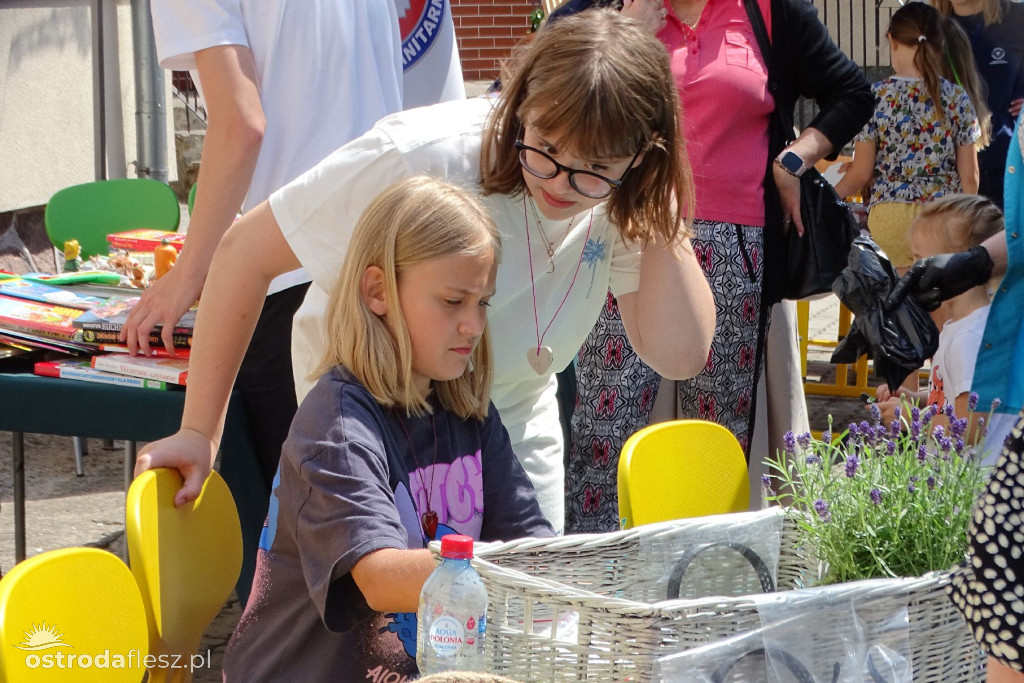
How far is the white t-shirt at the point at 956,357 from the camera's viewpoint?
272 cm

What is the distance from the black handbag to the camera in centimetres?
304

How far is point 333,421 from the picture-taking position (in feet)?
5.10

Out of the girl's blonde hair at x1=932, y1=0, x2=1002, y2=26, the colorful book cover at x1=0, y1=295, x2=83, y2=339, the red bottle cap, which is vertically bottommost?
the red bottle cap

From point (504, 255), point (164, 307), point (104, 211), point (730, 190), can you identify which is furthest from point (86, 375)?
point (104, 211)

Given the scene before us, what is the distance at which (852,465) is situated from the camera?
137 cm

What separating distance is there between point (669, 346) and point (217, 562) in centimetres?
88

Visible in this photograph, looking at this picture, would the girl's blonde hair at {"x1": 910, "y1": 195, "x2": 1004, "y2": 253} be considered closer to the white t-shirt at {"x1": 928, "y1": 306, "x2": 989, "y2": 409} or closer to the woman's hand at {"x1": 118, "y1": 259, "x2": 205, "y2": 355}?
the white t-shirt at {"x1": 928, "y1": 306, "x2": 989, "y2": 409}

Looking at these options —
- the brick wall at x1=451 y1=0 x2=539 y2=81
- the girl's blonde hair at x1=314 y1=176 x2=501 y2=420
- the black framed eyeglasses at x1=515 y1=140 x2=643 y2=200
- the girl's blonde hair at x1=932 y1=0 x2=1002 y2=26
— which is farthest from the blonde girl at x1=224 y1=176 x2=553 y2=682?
the brick wall at x1=451 y1=0 x2=539 y2=81

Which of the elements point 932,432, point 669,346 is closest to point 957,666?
point 932,432

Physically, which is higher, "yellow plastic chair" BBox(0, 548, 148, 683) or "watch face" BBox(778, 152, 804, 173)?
"watch face" BBox(778, 152, 804, 173)

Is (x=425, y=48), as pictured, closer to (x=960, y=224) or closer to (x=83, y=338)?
(x=83, y=338)

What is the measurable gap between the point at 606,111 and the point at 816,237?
152 centimetres

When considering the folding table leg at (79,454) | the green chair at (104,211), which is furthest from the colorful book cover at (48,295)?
the green chair at (104,211)

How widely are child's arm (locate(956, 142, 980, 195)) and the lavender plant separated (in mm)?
3784
